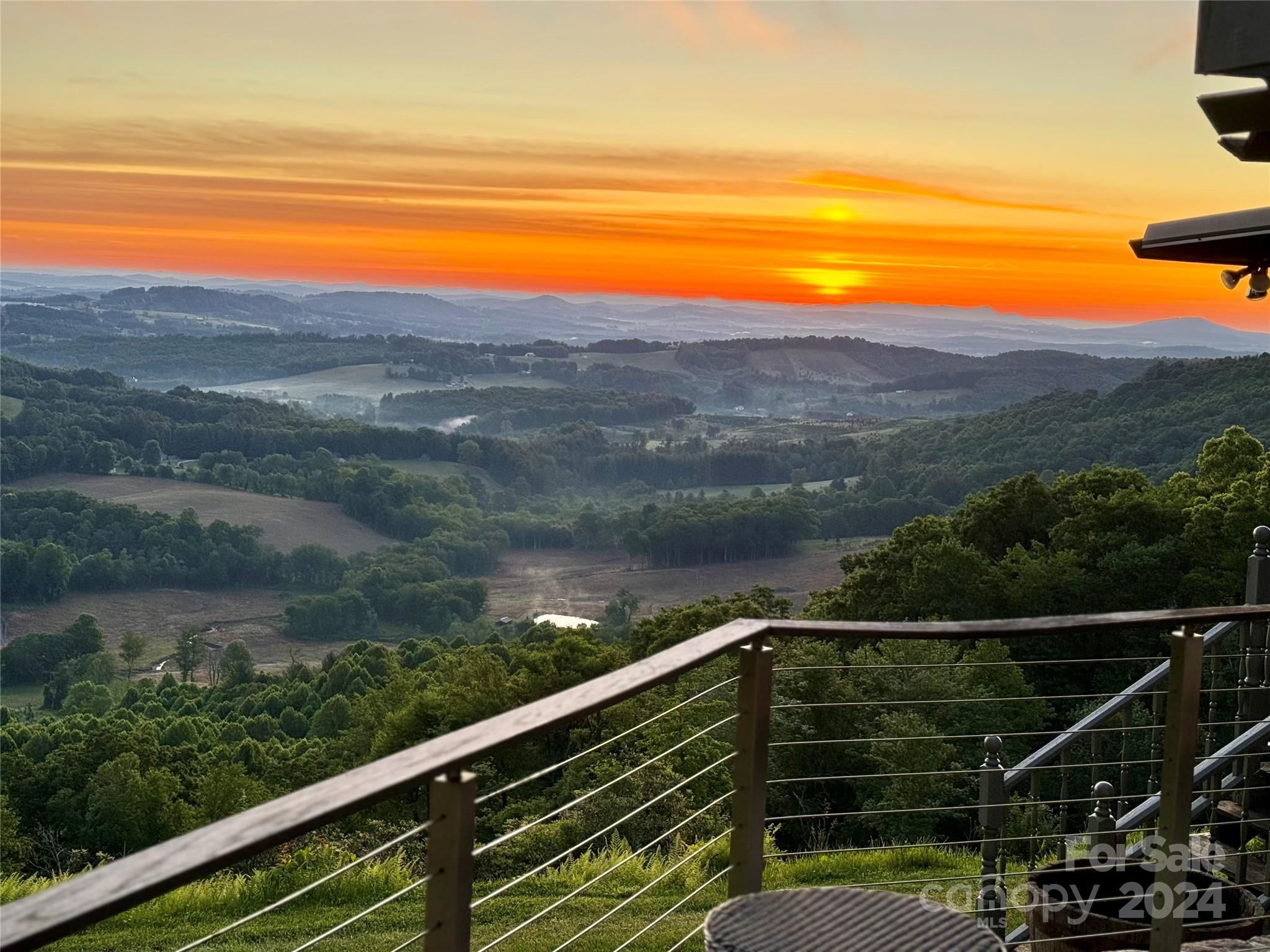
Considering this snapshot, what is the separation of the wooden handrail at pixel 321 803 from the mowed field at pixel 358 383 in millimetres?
111540

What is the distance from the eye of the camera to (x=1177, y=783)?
88.5 inches

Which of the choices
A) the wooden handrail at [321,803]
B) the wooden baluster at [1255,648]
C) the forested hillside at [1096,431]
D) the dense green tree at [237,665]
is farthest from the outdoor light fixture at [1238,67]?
the dense green tree at [237,665]

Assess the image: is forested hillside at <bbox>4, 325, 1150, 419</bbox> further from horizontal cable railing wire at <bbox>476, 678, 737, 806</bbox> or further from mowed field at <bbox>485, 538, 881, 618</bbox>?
horizontal cable railing wire at <bbox>476, 678, 737, 806</bbox>

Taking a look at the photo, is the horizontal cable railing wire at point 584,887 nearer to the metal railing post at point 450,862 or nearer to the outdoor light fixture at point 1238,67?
the metal railing post at point 450,862

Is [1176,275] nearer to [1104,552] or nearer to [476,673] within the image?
[1104,552]

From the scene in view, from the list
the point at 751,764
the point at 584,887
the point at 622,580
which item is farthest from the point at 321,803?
the point at 622,580

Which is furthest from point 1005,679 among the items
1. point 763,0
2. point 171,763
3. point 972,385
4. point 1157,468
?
point 972,385

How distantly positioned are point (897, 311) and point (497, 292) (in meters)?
59.8

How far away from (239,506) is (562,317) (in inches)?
2325

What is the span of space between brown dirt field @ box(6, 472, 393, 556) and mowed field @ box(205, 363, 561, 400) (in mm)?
23820

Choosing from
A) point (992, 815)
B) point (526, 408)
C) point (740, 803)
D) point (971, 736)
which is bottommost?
point (526, 408)

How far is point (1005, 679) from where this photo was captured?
26031 mm

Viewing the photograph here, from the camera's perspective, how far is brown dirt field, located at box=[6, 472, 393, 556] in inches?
3228

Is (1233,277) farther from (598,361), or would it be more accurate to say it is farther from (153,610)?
(598,361)
